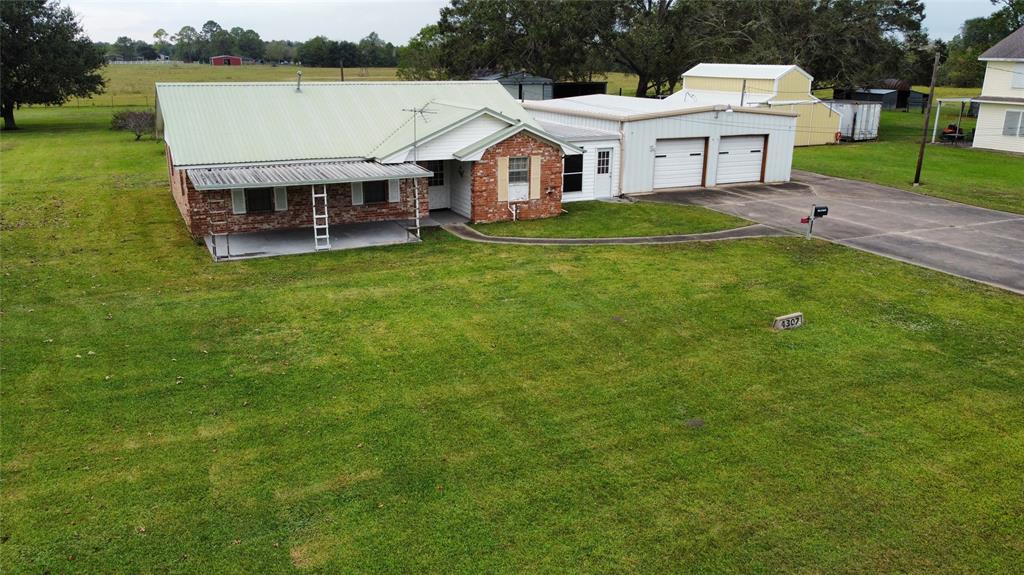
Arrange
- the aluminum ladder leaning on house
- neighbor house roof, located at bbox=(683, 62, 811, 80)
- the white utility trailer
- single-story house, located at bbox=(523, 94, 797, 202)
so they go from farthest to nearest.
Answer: the white utility trailer
neighbor house roof, located at bbox=(683, 62, 811, 80)
single-story house, located at bbox=(523, 94, 797, 202)
the aluminum ladder leaning on house

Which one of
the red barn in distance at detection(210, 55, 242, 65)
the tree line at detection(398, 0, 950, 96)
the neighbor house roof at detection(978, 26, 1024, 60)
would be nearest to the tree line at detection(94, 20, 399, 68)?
the red barn in distance at detection(210, 55, 242, 65)

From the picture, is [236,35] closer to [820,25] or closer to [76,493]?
[820,25]

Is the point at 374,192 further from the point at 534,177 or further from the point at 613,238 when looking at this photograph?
the point at 613,238

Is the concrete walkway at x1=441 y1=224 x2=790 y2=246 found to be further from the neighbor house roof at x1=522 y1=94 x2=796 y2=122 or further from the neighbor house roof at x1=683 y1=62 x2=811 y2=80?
the neighbor house roof at x1=683 y1=62 x2=811 y2=80

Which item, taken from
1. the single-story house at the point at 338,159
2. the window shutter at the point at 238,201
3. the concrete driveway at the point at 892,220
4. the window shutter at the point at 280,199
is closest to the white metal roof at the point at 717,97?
the concrete driveway at the point at 892,220

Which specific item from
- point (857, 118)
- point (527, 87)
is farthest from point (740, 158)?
point (527, 87)

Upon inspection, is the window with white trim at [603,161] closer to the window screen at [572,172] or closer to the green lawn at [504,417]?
the window screen at [572,172]

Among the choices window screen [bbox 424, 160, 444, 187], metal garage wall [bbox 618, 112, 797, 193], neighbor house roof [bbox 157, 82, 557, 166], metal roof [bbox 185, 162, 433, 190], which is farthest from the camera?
metal garage wall [bbox 618, 112, 797, 193]
